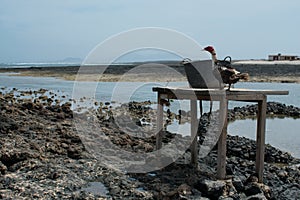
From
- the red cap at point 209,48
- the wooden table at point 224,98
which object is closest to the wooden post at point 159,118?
the wooden table at point 224,98

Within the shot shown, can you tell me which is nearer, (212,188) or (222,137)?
(212,188)

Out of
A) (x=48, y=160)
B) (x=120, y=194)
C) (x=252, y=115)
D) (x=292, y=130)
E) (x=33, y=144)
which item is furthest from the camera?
(x=252, y=115)

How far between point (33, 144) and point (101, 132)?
2.43 meters

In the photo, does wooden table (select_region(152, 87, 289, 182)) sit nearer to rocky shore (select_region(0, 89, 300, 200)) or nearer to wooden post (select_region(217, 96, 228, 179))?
wooden post (select_region(217, 96, 228, 179))

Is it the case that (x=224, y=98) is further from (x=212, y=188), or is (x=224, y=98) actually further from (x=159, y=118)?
(x=159, y=118)

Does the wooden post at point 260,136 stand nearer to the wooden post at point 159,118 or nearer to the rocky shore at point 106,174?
the rocky shore at point 106,174

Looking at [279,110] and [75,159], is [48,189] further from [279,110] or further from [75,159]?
[279,110]

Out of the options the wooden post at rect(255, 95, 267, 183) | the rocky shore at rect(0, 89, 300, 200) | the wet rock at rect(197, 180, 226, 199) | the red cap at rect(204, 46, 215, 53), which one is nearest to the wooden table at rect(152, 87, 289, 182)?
the wooden post at rect(255, 95, 267, 183)

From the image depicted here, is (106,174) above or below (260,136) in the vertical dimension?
below

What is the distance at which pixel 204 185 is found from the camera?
5922mm

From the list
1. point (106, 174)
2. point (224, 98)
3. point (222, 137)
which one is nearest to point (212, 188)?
point (222, 137)

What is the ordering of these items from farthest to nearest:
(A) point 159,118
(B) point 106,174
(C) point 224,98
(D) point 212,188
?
(A) point 159,118, (B) point 106,174, (C) point 224,98, (D) point 212,188

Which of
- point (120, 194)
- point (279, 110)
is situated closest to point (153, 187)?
point (120, 194)

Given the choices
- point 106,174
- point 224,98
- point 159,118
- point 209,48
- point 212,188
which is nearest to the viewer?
point 212,188
